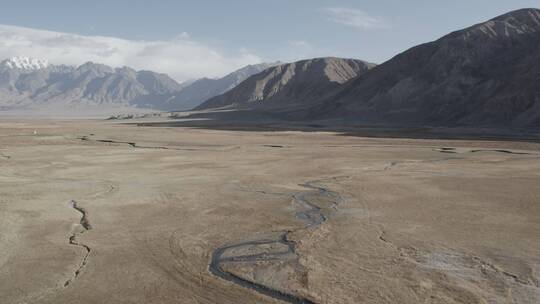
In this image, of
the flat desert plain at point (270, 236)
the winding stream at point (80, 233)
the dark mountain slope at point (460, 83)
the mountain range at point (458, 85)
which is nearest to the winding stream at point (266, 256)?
the flat desert plain at point (270, 236)

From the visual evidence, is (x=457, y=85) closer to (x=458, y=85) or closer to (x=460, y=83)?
(x=458, y=85)

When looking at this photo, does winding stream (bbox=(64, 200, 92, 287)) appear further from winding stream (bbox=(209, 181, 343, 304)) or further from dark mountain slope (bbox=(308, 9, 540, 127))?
dark mountain slope (bbox=(308, 9, 540, 127))

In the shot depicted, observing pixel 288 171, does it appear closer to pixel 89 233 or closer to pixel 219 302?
pixel 89 233

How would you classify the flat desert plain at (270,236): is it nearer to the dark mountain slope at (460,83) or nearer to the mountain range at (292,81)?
the dark mountain slope at (460,83)

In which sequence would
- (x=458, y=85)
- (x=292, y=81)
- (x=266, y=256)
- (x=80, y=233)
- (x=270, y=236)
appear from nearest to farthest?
1. (x=266, y=256)
2. (x=270, y=236)
3. (x=80, y=233)
4. (x=458, y=85)
5. (x=292, y=81)

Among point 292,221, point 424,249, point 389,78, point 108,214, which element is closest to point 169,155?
point 108,214

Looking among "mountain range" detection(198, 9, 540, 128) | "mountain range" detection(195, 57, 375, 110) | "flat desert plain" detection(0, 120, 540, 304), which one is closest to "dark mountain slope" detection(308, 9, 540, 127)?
"mountain range" detection(198, 9, 540, 128)

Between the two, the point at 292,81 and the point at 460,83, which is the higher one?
the point at 292,81

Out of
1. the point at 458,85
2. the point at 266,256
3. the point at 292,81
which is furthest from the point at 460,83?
the point at 266,256

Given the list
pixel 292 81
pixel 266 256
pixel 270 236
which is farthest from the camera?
pixel 292 81
